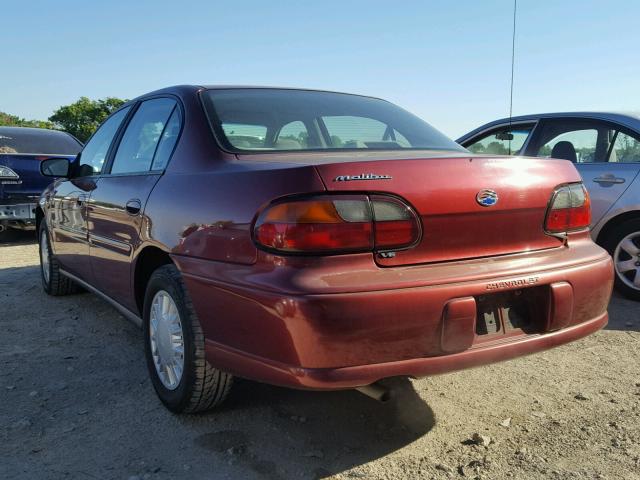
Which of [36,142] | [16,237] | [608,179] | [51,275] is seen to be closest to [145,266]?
[51,275]

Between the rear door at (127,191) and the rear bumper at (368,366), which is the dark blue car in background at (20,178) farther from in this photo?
the rear bumper at (368,366)

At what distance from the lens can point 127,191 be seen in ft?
10.6

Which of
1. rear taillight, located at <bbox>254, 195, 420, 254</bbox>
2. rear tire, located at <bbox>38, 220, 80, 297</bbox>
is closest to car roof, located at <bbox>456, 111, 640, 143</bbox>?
rear taillight, located at <bbox>254, 195, 420, 254</bbox>

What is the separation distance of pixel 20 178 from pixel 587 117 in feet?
22.8

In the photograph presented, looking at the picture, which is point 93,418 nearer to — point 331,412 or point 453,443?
point 331,412

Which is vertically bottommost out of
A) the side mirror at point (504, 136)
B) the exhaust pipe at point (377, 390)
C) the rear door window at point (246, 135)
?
the exhaust pipe at point (377, 390)

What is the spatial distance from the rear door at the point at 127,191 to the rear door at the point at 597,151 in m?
3.42

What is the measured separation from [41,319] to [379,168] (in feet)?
10.9

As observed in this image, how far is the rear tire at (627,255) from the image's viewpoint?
4734mm

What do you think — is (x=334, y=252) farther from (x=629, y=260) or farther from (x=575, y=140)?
(x=575, y=140)

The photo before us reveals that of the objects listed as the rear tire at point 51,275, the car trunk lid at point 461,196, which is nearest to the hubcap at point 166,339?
the car trunk lid at point 461,196

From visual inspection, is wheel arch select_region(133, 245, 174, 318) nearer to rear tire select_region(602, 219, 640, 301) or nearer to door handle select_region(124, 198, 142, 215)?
door handle select_region(124, 198, 142, 215)

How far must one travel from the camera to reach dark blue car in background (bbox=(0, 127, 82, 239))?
7961 mm

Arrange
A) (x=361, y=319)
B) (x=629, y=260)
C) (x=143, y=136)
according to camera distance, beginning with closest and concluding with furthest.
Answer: (x=361, y=319), (x=143, y=136), (x=629, y=260)
